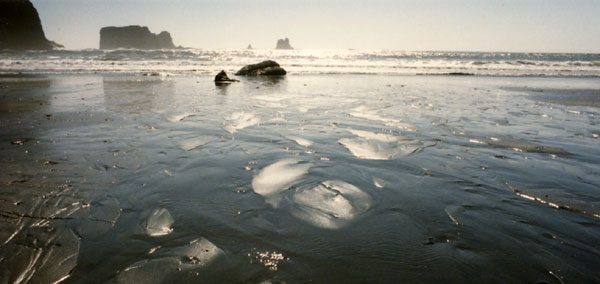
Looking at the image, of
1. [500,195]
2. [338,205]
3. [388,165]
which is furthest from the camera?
[388,165]

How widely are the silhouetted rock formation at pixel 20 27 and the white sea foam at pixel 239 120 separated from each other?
345 feet

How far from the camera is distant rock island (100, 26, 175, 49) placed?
14488cm

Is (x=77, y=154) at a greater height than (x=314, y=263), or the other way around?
(x=77, y=154)

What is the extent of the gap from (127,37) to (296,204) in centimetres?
17618

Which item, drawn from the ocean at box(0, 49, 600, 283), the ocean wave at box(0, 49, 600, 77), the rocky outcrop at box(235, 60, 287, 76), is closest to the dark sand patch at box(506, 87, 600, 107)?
the ocean at box(0, 49, 600, 283)

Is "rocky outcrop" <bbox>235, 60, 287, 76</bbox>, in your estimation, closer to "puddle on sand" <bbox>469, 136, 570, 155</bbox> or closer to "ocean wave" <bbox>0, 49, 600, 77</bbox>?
"ocean wave" <bbox>0, 49, 600, 77</bbox>

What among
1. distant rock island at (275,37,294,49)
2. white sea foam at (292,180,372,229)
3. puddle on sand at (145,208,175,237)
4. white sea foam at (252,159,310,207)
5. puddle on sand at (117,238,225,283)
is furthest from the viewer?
distant rock island at (275,37,294,49)

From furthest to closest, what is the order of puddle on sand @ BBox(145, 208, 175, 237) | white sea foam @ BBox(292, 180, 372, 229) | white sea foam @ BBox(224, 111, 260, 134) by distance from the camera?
white sea foam @ BBox(224, 111, 260, 134) < white sea foam @ BBox(292, 180, 372, 229) < puddle on sand @ BBox(145, 208, 175, 237)

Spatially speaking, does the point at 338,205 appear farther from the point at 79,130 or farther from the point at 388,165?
the point at 79,130

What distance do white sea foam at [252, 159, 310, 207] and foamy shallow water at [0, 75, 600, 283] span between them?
0.07ft

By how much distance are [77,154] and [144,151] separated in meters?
0.78

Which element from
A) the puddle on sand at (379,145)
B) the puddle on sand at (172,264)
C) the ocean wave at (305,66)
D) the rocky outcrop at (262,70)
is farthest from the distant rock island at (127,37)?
the puddle on sand at (172,264)

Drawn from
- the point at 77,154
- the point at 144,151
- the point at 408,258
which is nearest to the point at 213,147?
the point at 144,151

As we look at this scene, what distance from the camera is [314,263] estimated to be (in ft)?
5.55
